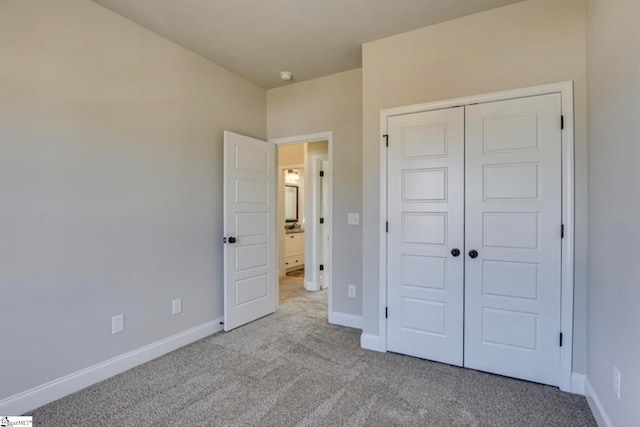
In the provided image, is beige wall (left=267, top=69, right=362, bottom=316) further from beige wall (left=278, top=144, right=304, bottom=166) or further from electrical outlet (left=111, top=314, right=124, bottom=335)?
beige wall (left=278, top=144, right=304, bottom=166)

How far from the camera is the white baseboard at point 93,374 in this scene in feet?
6.19

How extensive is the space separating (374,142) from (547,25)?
1398mm

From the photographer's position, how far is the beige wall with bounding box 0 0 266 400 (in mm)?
1900

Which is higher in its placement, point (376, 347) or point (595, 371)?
point (595, 371)

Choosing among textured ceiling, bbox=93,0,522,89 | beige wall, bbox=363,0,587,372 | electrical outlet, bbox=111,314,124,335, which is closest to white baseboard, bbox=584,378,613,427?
beige wall, bbox=363,0,587,372

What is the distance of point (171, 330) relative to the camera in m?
2.80

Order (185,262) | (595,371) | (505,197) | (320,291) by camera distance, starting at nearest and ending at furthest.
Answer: (595,371) → (505,197) → (185,262) → (320,291)

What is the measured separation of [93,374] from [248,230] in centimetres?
173

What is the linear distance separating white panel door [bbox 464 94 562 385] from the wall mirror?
15.4ft

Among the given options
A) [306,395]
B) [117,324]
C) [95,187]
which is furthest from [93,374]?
[306,395]

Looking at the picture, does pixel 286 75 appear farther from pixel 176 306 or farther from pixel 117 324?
pixel 117 324

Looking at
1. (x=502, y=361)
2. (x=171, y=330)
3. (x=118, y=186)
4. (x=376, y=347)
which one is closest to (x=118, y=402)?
(x=171, y=330)

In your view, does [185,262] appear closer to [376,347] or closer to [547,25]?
[376,347]

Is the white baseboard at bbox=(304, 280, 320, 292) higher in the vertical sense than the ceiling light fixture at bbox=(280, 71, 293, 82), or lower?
lower
